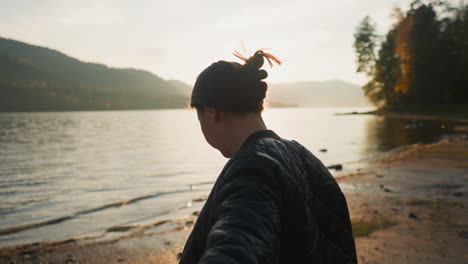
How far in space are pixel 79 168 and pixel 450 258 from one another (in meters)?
21.8

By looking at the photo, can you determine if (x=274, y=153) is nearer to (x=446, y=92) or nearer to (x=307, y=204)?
(x=307, y=204)

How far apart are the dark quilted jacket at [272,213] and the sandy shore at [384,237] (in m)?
4.56

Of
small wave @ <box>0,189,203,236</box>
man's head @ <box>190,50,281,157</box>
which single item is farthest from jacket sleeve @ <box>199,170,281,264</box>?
small wave @ <box>0,189,203,236</box>

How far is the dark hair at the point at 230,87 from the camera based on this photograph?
5.78ft

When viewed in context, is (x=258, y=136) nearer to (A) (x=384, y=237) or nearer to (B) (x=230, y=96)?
(B) (x=230, y=96)

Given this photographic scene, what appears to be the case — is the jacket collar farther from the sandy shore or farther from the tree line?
the tree line

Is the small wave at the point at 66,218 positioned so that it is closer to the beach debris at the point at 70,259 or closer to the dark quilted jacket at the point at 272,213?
the beach debris at the point at 70,259

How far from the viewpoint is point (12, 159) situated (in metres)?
27.2

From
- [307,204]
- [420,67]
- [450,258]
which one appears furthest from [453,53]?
[307,204]

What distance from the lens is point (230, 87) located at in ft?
5.80

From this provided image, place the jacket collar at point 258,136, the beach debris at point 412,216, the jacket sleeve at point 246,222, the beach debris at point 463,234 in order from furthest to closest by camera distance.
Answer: the beach debris at point 412,216 → the beach debris at point 463,234 → the jacket collar at point 258,136 → the jacket sleeve at point 246,222

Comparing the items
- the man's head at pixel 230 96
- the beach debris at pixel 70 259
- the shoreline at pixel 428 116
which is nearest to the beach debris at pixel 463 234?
the man's head at pixel 230 96

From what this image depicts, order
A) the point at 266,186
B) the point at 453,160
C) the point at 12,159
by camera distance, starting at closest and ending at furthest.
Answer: the point at 266,186, the point at 453,160, the point at 12,159

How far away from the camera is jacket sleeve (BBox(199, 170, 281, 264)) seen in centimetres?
110
